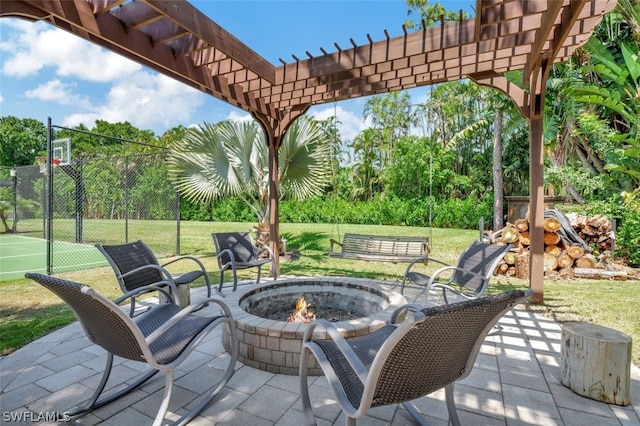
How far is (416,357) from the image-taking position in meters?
1.33

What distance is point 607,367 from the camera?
2.00 m

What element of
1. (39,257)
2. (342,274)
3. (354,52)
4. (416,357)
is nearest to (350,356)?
(416,357)

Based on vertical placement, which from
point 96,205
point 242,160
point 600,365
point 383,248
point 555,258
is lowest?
point 600,365

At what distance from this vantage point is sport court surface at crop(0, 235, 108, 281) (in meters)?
6.13

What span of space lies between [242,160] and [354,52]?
4.03 meters

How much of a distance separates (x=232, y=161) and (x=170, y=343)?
221 inches

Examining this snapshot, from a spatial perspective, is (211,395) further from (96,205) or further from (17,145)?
(17,145)

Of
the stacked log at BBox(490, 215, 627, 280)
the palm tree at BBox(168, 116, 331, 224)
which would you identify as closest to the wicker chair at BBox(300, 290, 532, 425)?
the stacked log at BBox(490, 215, 627, 280)

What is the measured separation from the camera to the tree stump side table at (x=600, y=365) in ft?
6.50

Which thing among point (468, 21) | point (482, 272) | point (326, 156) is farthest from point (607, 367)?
point (326, 156)

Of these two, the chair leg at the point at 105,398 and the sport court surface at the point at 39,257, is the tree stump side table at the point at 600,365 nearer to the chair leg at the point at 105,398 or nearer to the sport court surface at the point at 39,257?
the chair leg at the point at 105,398

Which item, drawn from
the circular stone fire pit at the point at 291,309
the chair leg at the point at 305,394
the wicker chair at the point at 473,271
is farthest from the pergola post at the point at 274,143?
the chair leg at the point at 305,394

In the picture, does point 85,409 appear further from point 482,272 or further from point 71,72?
point 71,72

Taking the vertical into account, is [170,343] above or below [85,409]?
above
